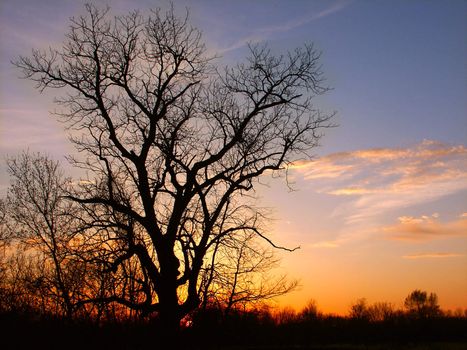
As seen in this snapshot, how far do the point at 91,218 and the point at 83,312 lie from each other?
9344mm

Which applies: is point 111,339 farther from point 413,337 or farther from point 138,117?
point 413,337

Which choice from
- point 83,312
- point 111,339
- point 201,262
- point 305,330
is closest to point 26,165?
point 83,312

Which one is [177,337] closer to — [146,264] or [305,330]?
[146,264]

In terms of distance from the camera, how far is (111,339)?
24.3 meters

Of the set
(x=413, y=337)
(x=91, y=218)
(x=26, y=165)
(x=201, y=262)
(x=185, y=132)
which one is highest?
(x=26, y=165)

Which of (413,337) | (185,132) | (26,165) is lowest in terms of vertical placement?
(413,337)

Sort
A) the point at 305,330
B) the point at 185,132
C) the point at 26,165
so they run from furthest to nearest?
the point at 305,330 → the point at 26,165 → the point at 185,132

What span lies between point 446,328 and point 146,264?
49.4 meters

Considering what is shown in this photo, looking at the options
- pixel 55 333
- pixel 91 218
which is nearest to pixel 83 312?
pixel 55 333

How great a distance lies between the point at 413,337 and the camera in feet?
181

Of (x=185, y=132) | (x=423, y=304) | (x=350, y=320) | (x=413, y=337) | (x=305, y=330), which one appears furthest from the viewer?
(x=423, y=304)

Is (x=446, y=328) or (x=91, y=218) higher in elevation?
(x=91, y=218)

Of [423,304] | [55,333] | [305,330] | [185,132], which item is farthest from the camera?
[423,304]

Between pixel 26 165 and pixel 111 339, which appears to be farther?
pixel 26 165
